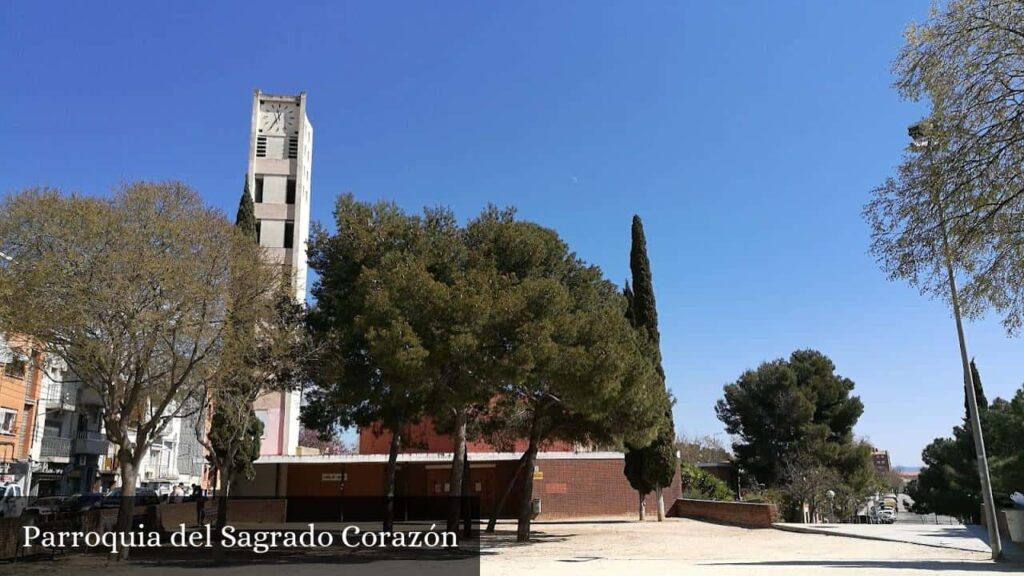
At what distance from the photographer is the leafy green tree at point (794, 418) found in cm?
4334

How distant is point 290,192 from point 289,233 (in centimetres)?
295

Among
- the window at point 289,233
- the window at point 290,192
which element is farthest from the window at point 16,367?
the window at point 290,192

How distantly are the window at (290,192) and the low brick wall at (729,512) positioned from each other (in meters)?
32.3

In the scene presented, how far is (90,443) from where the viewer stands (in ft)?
156

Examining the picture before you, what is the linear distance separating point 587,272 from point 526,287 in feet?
16.2

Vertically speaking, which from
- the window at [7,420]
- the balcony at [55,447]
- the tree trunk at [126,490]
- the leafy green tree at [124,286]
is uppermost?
the leafy green tree at [124,286]

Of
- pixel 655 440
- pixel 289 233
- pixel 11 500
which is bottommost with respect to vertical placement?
pixel 11 500

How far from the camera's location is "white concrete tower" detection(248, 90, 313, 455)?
47.0m

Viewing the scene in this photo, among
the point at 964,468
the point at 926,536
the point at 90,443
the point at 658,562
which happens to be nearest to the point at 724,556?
the point at 658,562

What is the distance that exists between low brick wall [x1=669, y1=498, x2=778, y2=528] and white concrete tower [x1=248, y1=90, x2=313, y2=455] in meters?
24.8

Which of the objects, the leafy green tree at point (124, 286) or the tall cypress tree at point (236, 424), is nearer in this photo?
the leafy green tree at point (124, 286)

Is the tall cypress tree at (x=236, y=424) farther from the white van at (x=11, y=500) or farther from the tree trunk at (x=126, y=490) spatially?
the white van at (x=11, y=500)

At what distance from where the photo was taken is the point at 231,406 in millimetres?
19062

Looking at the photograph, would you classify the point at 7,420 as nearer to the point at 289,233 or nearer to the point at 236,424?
the point at 289,233
